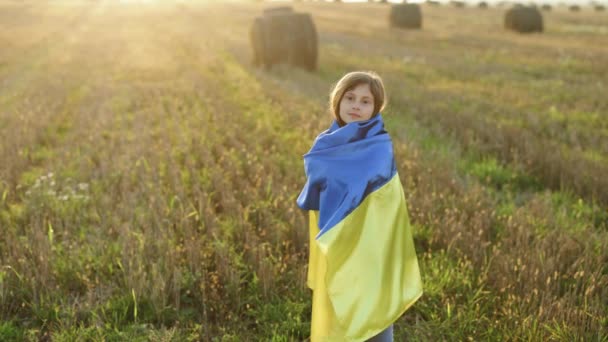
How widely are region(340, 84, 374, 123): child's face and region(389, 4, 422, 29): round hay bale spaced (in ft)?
82.9

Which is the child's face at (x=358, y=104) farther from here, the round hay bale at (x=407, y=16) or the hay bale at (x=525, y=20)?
the round hay bale at (x=407, y=16)

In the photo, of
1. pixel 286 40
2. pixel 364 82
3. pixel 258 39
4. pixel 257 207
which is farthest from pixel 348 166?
pixel 258 39

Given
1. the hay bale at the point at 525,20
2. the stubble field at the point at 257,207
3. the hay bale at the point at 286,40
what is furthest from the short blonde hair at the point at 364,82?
the hay bale at the point at 525,20

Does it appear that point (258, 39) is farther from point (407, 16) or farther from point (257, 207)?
point (407, 16)

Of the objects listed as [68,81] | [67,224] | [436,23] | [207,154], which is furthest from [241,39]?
[67,224]

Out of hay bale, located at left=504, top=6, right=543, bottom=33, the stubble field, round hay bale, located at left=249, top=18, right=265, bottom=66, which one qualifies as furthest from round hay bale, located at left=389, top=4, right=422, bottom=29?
the stubble field

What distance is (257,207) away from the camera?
4.57 metres

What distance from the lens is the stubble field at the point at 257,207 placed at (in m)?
3.29

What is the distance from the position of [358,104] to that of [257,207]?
7.13ft

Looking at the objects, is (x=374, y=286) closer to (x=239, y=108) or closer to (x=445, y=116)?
(x=445, y=116)

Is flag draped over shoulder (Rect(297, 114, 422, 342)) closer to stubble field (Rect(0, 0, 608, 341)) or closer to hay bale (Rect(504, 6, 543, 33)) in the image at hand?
stubble field (Rect(0, 0, 608, 341))

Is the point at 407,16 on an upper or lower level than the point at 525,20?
upper

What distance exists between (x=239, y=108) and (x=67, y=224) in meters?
4.80

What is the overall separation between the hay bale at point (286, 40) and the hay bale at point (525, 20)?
13.0 metres
